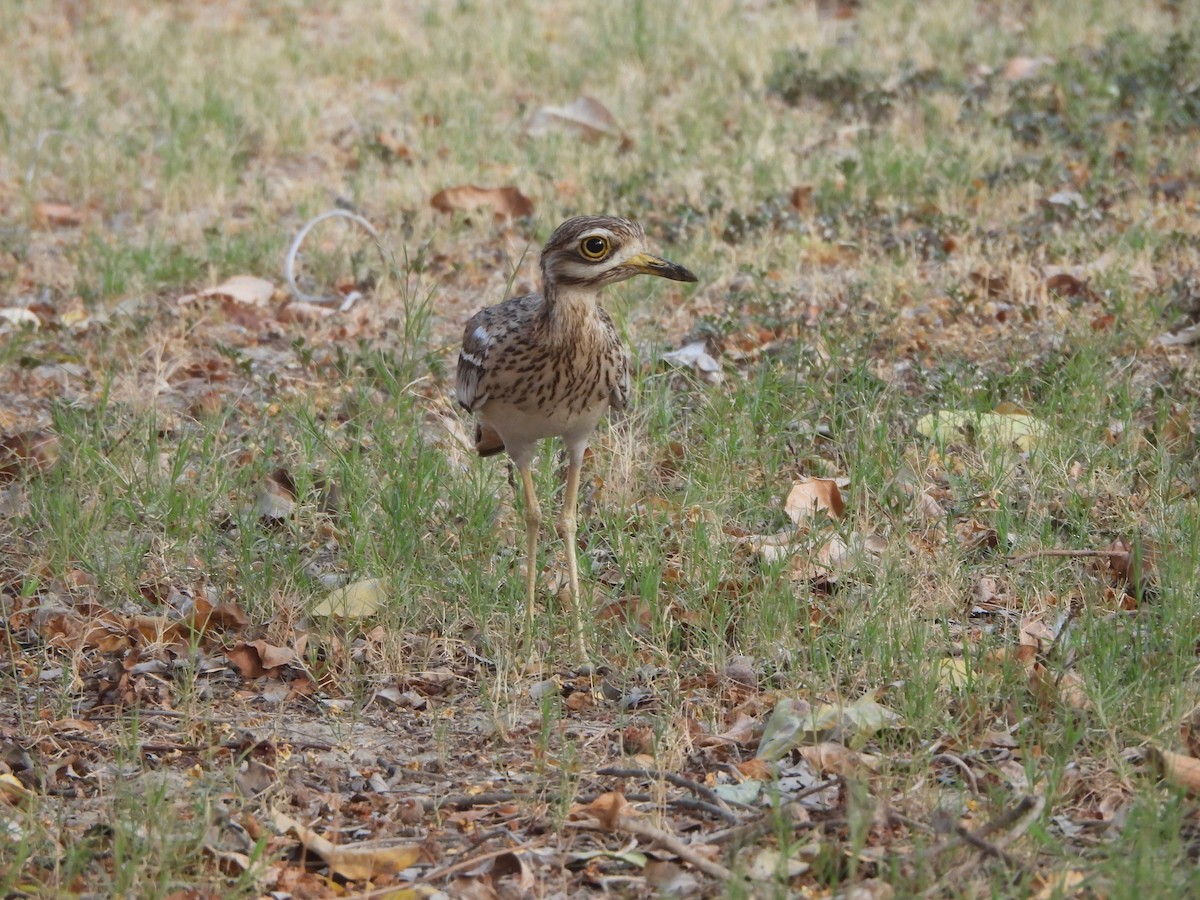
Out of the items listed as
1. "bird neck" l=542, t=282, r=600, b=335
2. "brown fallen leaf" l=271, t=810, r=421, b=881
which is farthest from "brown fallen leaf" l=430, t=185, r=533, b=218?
"brown fallen leaf" l=271, t=810, r=421, b=881

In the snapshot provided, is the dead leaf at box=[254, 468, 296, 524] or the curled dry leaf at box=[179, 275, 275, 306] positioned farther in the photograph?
the curled dry leaf at box=[179, 275, 275, 306]

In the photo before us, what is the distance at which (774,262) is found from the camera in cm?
725

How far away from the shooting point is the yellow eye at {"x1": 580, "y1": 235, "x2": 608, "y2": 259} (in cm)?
439

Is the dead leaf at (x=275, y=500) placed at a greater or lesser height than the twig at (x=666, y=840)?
lesser

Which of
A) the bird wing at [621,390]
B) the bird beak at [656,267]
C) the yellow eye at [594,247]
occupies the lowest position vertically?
the bird wing at [621,390]

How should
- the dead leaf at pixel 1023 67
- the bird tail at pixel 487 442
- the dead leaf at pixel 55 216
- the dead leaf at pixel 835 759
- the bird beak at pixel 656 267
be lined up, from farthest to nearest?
1. the dead leaf at pixel 1023 67
2. the dead leaf at pixel 55 216
3. the bird tail at pixel 487 442
4. the bird beak at pixel 656 267
5. the dead leaf at pixel 835 759

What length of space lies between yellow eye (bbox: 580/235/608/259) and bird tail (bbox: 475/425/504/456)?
964 mm

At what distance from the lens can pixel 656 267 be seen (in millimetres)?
4391

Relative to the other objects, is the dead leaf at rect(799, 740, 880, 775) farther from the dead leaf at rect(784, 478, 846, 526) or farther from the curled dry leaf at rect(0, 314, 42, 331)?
the curled dry leaf at rect(0, 314, 42, 331)

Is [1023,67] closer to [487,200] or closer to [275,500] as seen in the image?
[487,200]

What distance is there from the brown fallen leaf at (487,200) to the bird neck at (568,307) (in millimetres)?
3517

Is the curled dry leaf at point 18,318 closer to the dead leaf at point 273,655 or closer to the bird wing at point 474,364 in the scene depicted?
the bird wing at point 474,364

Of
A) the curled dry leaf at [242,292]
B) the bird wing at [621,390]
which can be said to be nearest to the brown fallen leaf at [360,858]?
the bird wing at [621,390]

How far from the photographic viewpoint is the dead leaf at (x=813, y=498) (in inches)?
201
